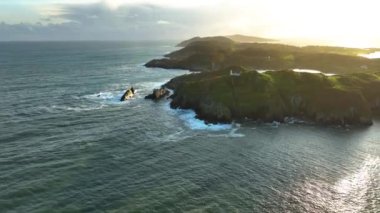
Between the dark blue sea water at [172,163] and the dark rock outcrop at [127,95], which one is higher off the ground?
the dark rock outcrop at [127,95]

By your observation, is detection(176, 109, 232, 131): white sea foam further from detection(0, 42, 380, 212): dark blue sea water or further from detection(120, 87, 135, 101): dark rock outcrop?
detection(120, 87, 135, 101): dark rock outcrop

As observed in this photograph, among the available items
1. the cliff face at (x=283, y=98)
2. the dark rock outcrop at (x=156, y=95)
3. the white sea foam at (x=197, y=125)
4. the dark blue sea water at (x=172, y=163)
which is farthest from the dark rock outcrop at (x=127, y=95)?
the white sea foam at (x=197, y=125)

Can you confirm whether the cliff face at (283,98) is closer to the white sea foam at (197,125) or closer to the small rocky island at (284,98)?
the small rocky island at (284,98)

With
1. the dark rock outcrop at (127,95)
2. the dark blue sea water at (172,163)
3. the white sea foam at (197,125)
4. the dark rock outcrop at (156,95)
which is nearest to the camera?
the dark blue sea water at (172,163)

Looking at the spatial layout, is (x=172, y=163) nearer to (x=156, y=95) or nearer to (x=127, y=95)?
(x=156, y=95)

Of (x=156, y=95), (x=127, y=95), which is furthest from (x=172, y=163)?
(x=127, y=95)

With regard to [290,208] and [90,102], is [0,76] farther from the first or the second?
[290,208]
